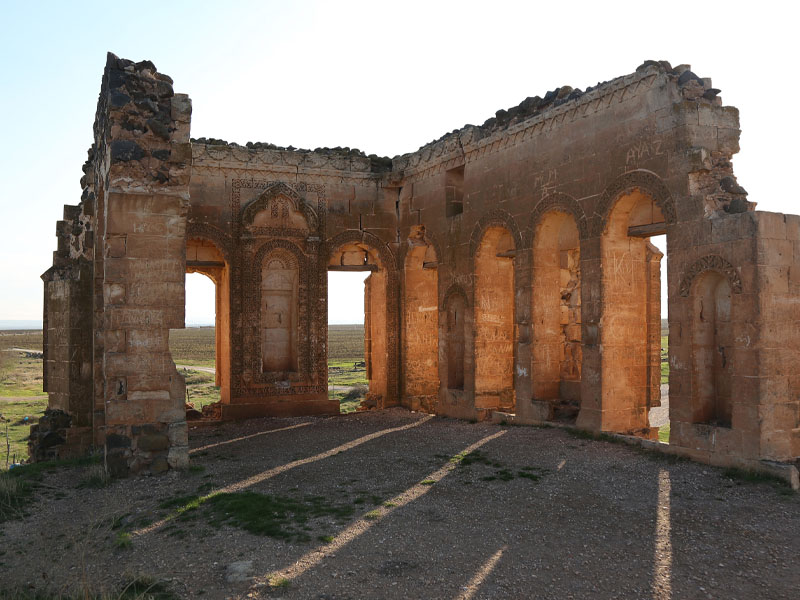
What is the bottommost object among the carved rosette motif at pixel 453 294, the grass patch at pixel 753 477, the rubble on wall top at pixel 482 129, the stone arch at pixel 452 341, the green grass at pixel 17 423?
the green grass at pixel 17 423

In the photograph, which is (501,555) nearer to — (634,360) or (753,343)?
(753,343)

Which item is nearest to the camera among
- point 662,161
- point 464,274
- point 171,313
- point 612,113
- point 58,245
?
point 171,313

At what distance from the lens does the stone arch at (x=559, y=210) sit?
424 inches

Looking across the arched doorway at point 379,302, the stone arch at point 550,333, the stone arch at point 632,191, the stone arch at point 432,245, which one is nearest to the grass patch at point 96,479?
the stone arch at point 550,333

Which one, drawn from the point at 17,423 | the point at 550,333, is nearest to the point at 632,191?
the point at 550,333

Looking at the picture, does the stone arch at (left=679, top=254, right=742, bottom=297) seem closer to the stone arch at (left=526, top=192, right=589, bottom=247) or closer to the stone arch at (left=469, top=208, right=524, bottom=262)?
the stone arch at (left=526, top=192, right=589, bottom=247)

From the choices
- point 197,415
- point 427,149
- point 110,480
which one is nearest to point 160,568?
point 110,480

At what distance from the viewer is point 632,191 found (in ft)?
32.6

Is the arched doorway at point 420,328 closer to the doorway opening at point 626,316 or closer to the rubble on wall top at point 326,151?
the rubble on wall top at point 326,151

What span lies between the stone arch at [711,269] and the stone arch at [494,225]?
3588 mm

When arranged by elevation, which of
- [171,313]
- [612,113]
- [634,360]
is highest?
[612,113]

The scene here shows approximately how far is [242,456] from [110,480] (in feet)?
7.00

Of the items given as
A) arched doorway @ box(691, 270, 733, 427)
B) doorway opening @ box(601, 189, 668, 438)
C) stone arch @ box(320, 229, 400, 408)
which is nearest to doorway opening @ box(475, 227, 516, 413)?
doorway opening @ box(601, 189, 668, 438)

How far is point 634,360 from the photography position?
34.8 feet
